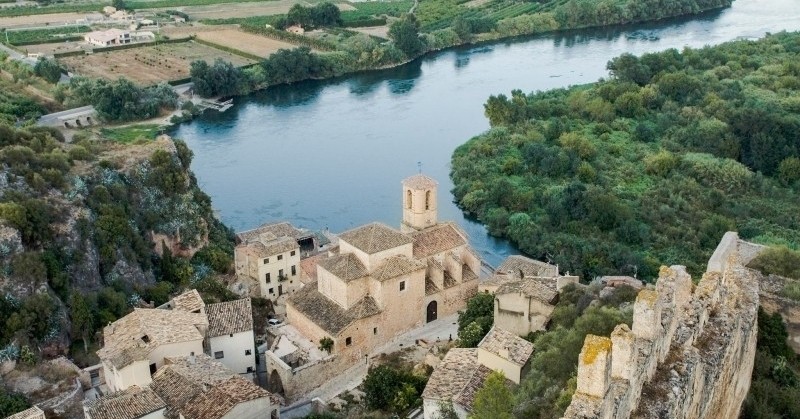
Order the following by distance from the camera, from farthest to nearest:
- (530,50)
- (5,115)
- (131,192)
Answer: (530,50) < (5,115) < (131,192)

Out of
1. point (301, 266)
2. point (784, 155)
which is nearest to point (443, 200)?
point (301, 266)

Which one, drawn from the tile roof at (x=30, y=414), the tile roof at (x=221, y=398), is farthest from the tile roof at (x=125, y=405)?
the tile roof at (x=30, y=414)

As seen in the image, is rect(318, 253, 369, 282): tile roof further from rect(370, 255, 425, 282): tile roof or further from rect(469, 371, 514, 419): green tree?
rect(469, 371, 514, 419): green tree

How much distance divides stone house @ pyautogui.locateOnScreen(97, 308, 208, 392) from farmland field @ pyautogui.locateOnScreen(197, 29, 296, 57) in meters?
47.6

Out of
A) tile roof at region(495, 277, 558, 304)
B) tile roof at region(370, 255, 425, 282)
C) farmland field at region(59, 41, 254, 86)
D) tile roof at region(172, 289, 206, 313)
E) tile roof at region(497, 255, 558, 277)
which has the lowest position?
tile roof at region(497, 255, 558, 277)

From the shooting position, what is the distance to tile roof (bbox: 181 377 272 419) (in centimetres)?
1753

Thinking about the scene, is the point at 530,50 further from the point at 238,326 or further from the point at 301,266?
the point at 238,326

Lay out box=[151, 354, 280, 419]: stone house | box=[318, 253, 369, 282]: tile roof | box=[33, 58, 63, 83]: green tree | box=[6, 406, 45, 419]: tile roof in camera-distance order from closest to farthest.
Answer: box=[6, 406, 45, 419]: tile roof, box=[151, 354, 280, 419]: stone house, box=[318, 253, 369, 282]: tile roof, box=[33, 58, 63, 83]: green tree

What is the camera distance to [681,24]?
259 ft

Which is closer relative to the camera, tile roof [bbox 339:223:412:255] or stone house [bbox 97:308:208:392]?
stone house [bbox 97:308:208:392]

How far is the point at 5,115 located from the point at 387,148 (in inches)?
820

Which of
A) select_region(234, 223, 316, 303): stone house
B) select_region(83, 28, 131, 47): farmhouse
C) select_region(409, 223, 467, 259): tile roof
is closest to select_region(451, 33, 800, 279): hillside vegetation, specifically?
select_region(409, 223, 467, 259): tile roof

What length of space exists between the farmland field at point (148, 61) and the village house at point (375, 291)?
1514 inches

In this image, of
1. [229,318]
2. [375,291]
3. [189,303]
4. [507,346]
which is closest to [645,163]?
[375,291]
